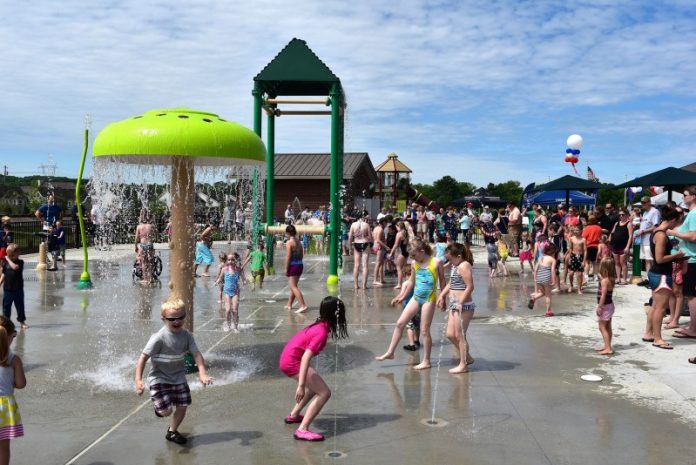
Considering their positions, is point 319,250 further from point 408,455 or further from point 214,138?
point 408,455

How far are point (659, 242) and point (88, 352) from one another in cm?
729

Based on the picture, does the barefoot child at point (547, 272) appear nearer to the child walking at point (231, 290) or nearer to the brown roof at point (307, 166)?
the child walking at point (231, 290)

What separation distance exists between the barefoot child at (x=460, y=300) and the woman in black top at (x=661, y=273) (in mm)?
2760

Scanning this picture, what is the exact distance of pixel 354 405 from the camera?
5.62m

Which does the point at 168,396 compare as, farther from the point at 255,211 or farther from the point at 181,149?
the point at 255,211

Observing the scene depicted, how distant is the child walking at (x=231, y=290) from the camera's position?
28.3 ft

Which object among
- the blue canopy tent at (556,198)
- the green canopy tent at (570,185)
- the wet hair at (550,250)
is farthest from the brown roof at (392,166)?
the wet hair at (550,250)

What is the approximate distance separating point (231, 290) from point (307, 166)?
1241 inches

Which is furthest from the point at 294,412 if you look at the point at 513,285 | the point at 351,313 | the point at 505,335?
the point at 513,285

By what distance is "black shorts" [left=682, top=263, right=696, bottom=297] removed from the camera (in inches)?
312

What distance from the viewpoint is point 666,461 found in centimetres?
439

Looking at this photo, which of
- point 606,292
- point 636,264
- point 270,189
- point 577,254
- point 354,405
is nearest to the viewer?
point 354,405

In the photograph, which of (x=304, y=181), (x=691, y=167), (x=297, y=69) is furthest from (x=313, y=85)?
(x=304, y=181)

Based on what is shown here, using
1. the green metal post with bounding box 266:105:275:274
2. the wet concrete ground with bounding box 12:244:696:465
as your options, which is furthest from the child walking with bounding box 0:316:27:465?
the green metal post with bounding box 266:105:275:274
